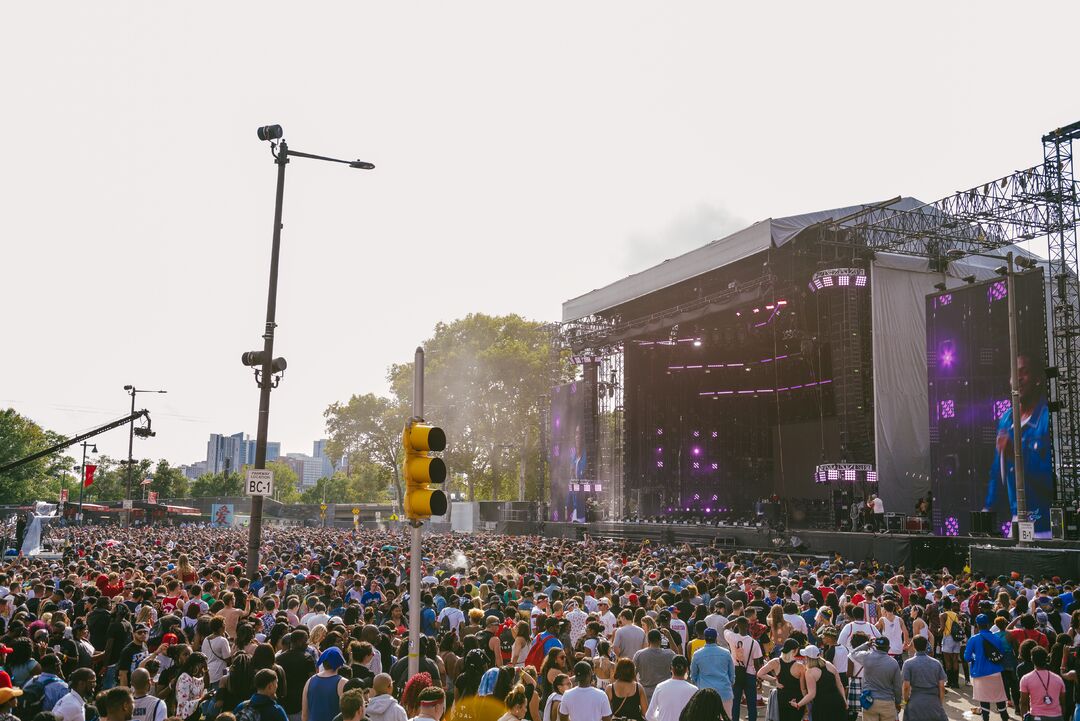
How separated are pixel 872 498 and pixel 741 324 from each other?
1113 cm

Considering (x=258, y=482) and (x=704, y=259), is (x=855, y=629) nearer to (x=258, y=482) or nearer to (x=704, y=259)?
(x=258, y=482)

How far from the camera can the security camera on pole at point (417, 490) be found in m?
6.03

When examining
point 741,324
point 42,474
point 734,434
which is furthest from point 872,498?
point 42,474

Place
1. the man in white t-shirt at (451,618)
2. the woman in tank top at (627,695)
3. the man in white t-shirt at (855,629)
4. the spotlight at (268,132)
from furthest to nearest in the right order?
the spotlight at (268,132)
the man in white t-shirt at (451,618)
the man in white t-shirt at (855,629)
the woman in tank top at (627,695)

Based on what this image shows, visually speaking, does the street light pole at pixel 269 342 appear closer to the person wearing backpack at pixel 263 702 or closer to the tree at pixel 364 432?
the person wearing backpack at pixel 263 702

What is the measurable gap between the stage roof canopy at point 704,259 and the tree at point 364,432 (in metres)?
29.3

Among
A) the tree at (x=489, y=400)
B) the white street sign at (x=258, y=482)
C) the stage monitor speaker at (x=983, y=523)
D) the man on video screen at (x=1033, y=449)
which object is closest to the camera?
the white street sign at (x=258, y=482)

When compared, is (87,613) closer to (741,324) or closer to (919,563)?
(919,563)

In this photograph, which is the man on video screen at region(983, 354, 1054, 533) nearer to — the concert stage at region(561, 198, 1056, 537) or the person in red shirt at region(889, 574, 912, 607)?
the concert stage at region(561, 198, 1056, 537)

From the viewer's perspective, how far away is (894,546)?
79.8 feet

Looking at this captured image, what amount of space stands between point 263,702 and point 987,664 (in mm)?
8385

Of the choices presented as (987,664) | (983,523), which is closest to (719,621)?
(987,664)

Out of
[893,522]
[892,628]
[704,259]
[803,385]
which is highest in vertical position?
[704,259]

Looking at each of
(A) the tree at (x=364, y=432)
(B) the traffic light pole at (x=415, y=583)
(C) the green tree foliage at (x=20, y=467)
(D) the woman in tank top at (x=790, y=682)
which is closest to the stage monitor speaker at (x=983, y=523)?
(D) the woman in tank top at (x=790, y=682)
